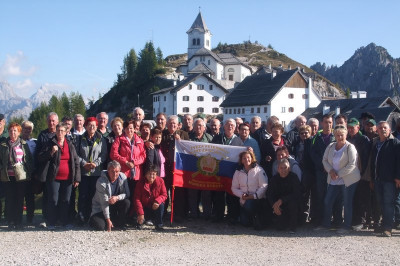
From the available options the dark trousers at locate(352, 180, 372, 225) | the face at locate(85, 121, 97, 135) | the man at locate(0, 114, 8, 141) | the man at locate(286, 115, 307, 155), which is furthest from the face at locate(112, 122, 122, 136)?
the dark trousers at locate(352, 180, 372, 225)

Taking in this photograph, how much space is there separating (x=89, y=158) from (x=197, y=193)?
3.11 metres

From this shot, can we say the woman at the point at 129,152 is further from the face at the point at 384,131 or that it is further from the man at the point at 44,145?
the face at the point at 384,131

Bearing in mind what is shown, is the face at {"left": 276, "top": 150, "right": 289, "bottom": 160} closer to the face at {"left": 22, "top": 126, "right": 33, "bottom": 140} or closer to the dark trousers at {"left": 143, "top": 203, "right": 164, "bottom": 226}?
the dark trousers at {"left": 143, "top": 203, "right": 164, "bottom": 226}

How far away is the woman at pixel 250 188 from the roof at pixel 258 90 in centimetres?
6677

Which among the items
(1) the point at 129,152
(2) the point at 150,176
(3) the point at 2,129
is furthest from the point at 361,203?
(3) the point at 2,129

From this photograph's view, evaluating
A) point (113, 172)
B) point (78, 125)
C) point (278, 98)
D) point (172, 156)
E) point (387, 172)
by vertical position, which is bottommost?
point (113, 172)

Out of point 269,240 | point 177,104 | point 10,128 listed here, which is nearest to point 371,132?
point 269,240

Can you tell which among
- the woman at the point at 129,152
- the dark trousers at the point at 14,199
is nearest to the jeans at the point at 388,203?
the woman at the point at 129,152

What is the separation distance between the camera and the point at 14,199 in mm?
10383

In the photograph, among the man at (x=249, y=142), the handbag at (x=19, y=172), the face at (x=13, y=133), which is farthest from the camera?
the man at (x=249, y=142)

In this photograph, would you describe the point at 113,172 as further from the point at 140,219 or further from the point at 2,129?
the point at 2,129

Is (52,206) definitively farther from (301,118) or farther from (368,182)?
(368,182)

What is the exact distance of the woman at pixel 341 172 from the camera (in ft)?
32.5

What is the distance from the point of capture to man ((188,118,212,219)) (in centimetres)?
1157
